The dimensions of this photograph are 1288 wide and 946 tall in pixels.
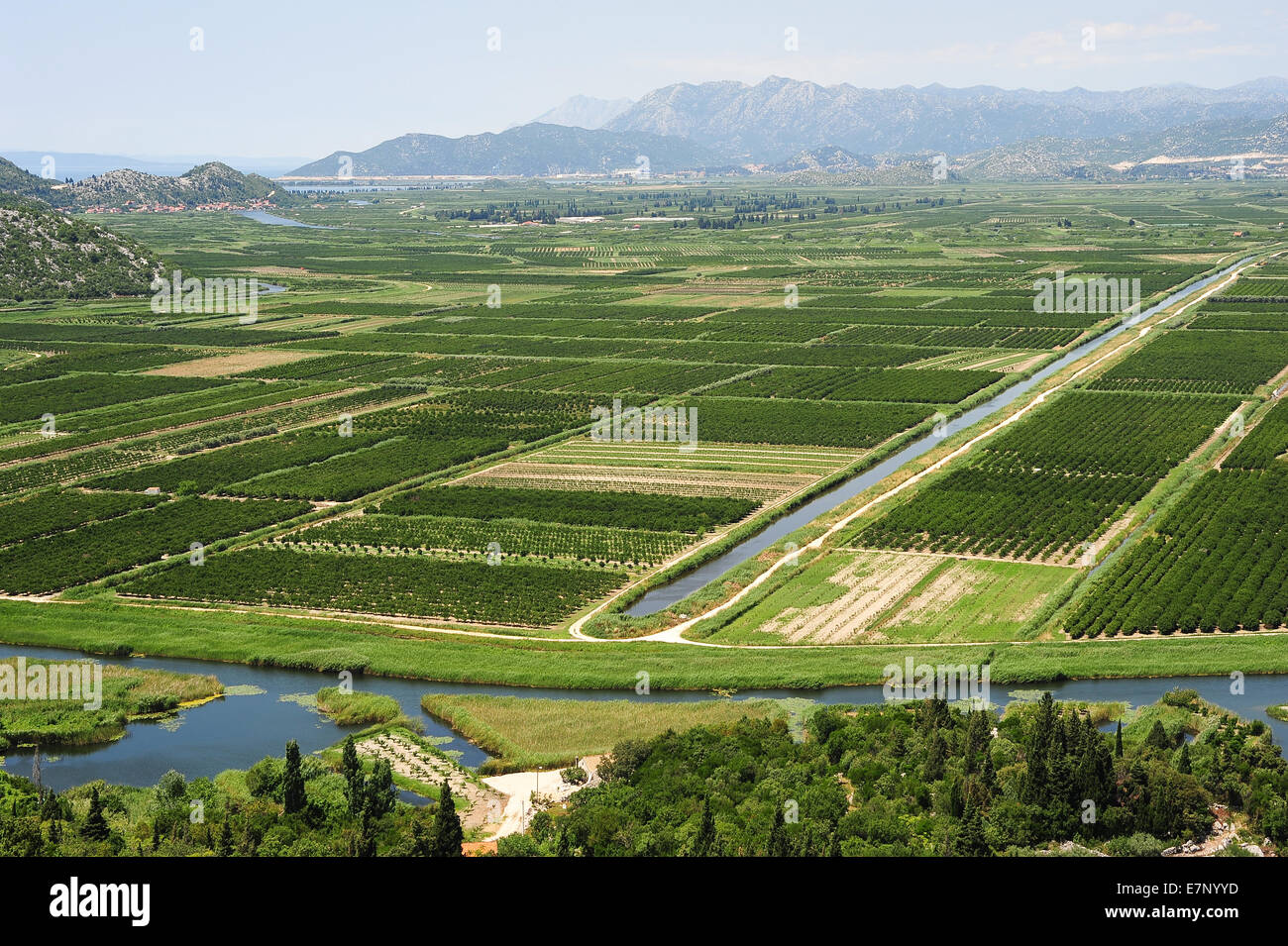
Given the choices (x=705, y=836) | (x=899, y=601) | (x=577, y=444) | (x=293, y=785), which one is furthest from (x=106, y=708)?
(x=577, y=444)

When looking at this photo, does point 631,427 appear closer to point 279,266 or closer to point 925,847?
point 925,847

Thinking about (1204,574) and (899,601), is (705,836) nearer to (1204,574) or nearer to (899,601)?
(899,601)

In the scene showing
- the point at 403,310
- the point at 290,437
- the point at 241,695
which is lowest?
the point at 241,695

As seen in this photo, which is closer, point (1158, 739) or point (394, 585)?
point (1158, 739)

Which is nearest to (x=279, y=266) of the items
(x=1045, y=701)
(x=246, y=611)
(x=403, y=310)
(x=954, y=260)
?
(x=403, y=310)

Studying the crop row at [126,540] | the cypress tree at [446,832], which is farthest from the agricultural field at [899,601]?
the crop row at [126,540]

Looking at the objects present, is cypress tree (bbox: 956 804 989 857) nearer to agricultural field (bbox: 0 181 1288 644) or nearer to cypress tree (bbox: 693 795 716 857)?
cypress tree (bbox: 693 795 716 857)
